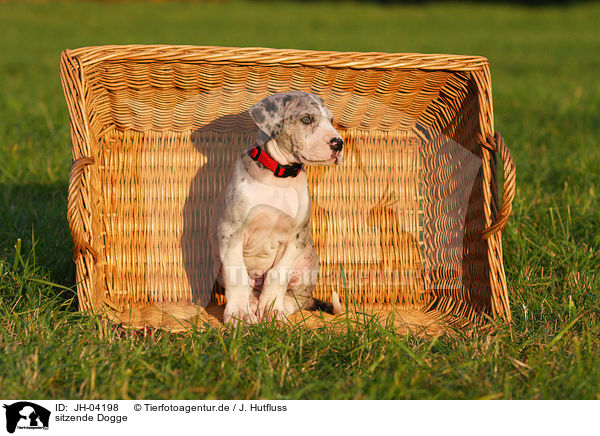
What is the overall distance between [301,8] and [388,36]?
32.0 ft

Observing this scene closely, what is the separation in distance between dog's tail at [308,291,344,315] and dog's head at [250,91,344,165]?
74 centimetres

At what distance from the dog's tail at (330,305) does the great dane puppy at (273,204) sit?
141 mm

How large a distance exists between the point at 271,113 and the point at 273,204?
409 millimetres

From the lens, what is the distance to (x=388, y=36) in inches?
602

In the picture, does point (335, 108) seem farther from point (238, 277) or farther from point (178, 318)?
point (178, 318)

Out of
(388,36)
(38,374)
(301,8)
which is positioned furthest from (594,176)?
(301,8)

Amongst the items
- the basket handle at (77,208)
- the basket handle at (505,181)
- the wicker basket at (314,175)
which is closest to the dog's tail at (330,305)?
the wicker basket at (314,175)

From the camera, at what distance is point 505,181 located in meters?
2.21

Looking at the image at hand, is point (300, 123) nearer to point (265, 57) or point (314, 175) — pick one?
point (265, 57)

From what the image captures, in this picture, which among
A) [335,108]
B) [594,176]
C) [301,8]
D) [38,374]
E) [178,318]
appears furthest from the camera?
[301,8]

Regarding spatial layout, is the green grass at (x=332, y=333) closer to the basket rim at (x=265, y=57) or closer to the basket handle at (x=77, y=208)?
the basket handle at (x=77, y=208)

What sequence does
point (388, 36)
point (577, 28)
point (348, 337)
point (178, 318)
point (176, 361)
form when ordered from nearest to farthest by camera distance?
point (176, 361)
point (348, 337)
point (178, 318)
point (388, 36)
point (577, 28)
